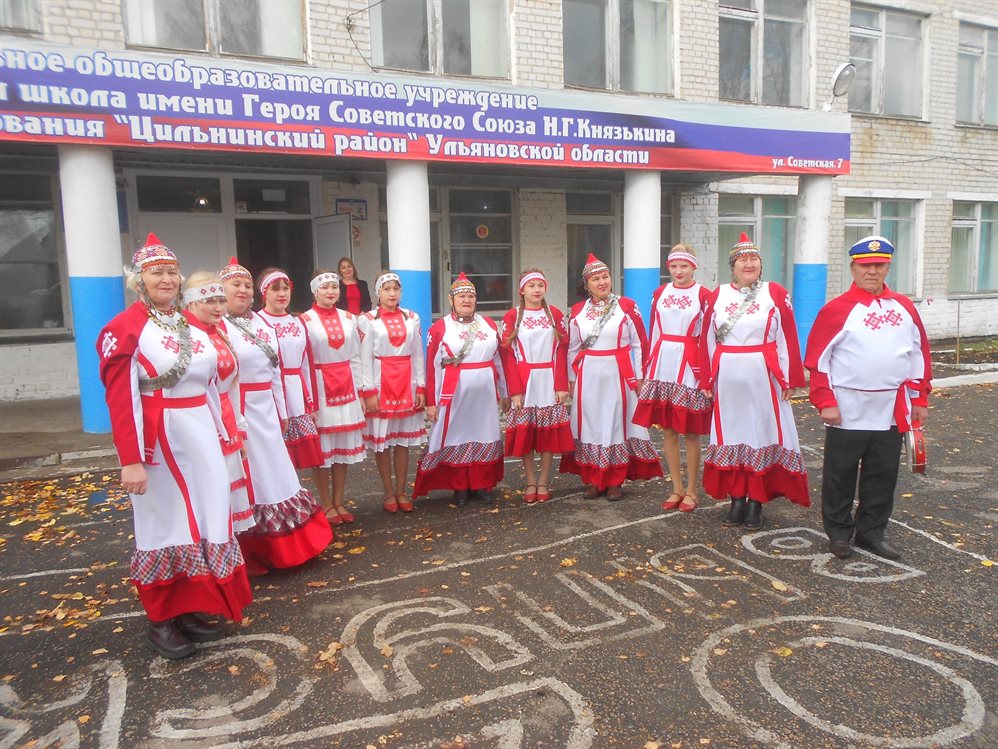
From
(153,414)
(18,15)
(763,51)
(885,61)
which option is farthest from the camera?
(885,61)

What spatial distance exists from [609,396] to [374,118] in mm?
5381

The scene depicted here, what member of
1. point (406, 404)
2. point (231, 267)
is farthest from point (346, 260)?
point (231, 267)

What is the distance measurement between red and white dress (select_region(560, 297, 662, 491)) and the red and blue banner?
4.71 metres

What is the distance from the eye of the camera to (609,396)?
606 centimetres

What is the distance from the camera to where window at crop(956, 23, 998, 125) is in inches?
674

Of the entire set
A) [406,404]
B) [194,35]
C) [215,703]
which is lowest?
[215,703]

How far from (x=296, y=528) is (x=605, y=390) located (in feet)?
8.64

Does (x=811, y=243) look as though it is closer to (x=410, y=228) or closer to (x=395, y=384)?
(x=410, y=228)

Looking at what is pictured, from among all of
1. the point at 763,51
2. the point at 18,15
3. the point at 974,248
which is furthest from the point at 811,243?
the point at 18,15

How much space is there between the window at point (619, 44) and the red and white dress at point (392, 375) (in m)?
8.09

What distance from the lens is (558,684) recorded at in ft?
11.3

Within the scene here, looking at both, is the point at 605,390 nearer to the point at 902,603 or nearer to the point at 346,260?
the point at 902,603

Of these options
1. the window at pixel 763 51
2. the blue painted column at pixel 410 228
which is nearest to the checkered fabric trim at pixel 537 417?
the blue painted column at pixel 410 228

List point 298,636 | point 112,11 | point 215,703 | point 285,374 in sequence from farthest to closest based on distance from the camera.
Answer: point 112,11 < point 285,374 < point 298,636 < point 215,703
